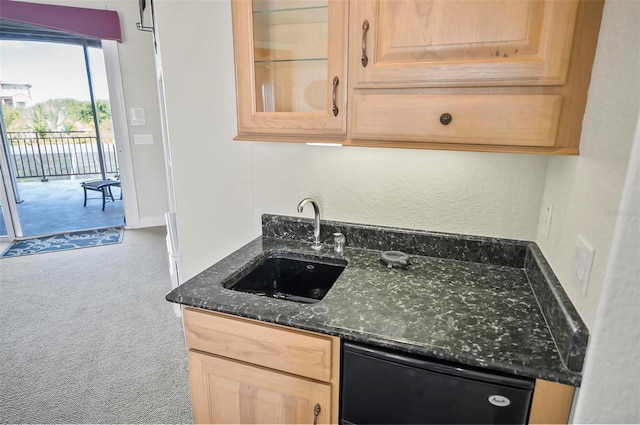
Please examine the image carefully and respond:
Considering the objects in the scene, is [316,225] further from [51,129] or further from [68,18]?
[51,129]

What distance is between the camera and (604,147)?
2.86ft

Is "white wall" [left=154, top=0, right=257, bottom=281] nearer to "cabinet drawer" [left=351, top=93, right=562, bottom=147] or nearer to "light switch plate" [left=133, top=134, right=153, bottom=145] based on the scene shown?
"cabinet drawer" [left=351, top=93, right=562, bottom=147]

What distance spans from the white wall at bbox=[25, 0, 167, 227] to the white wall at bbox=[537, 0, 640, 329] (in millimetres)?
4782

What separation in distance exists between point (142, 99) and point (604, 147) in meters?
4.92

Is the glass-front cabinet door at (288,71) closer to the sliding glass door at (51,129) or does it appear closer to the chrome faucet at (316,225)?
the chrome faucet at (316,225)

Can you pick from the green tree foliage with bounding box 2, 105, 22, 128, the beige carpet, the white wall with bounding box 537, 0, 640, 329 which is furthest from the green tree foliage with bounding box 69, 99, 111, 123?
the white wall with bounding box 537, 0, 640, 329

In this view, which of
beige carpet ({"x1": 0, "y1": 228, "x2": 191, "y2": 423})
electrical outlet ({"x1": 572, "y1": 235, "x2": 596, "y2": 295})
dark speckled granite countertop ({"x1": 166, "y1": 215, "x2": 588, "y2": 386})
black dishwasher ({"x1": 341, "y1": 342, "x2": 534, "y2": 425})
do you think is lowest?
beige carpet ({"x1": 0, "y1": 228, "x2": 191, "y2": 423})

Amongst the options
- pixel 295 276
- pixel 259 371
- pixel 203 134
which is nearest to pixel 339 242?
pixel 295 276

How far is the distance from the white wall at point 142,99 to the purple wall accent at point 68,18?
10 centimetres

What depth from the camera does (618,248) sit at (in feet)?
2.56

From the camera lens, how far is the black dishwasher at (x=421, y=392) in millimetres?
946

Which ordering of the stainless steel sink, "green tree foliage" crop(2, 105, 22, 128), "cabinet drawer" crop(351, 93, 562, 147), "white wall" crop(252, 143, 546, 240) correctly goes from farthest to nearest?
"green tree foliage" crop(2, 105, 22, 128) → the stainless steel sink → "white wall" crop(252, 143, 546, 240) → "cabinet drawer" crop(351, 93, 562, 147)

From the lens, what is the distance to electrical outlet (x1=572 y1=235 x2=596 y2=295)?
89 cm

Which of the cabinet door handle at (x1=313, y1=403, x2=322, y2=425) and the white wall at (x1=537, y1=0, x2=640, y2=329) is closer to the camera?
the white wall at (x1=537, y1=0, x2=640, y2=329)
